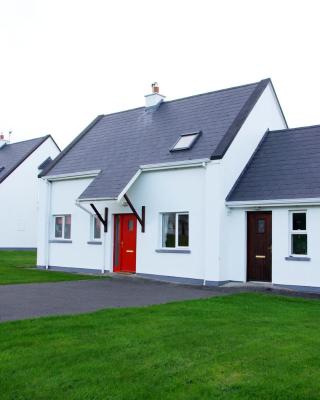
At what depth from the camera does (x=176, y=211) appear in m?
18.1

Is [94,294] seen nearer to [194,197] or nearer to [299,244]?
[194,197]

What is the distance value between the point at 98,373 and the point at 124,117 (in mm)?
18724

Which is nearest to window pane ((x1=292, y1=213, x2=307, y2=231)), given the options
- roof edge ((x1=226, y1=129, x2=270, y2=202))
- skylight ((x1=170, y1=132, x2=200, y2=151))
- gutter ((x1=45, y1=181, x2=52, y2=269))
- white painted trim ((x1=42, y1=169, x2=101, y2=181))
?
roof edge ((x1=226, y1=129, x2=270, y2=202))

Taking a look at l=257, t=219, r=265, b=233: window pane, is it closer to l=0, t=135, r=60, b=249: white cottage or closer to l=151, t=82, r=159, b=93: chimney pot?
l=151, t=82, r=159, b=93: chimney pot

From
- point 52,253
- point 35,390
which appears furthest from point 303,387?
point 52,253

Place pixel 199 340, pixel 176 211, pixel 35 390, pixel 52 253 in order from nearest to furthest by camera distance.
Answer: pixel 35 390, pixel 199 340, pixel 176 211, pixel 52 253

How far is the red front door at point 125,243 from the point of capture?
19781 millimetres

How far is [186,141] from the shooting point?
1892cm

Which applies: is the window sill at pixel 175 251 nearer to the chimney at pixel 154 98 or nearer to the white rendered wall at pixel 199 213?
the white rendered wall at pixel 199 213

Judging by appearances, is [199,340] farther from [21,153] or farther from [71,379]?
[21,153]

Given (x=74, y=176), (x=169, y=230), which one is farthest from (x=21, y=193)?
(x=169, y=230)

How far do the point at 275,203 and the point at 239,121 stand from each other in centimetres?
363

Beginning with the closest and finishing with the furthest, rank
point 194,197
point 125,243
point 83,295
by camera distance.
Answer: point 83,295 → point 194,197 → point 125,243

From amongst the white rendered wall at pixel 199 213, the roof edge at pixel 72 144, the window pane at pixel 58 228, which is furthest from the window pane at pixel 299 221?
the roof edge at pixel 72 144
